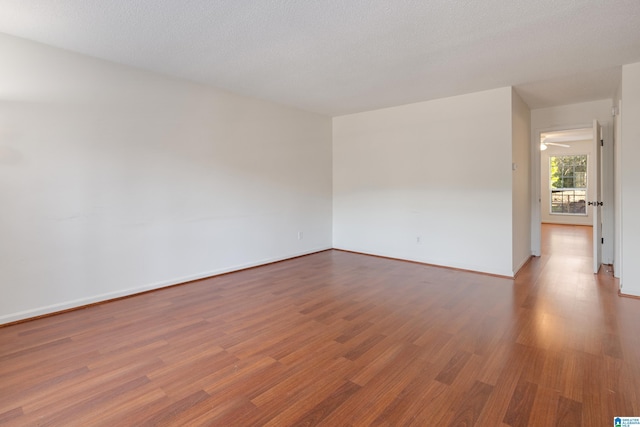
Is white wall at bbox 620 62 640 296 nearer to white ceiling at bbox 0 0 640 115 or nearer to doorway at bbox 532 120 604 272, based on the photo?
white ceiling at bbox 0 0 640 115

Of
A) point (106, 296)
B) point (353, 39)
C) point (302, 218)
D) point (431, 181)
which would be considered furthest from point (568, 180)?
point (106, 296)

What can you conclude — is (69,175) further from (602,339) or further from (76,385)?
(602,339)

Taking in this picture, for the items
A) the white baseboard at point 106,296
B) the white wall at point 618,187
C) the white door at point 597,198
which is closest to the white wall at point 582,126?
the white door at point 597,198

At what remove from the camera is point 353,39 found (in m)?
2.83

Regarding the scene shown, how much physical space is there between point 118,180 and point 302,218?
2.94m

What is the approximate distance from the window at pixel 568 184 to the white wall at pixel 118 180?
383 inches

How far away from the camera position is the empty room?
1938 mm

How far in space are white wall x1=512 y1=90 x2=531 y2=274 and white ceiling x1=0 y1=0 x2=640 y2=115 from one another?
590 mm

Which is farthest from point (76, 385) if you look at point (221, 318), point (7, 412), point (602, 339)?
point (602, 339)

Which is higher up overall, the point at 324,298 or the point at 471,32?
the point at 471,32

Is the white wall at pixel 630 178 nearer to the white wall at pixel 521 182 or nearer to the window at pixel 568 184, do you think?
the white wall at pixel 521 182

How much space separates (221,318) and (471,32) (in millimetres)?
3329

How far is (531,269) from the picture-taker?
15.4 ft

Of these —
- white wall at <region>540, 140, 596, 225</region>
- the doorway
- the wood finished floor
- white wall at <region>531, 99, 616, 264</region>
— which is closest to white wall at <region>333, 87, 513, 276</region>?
the wood finished floor
